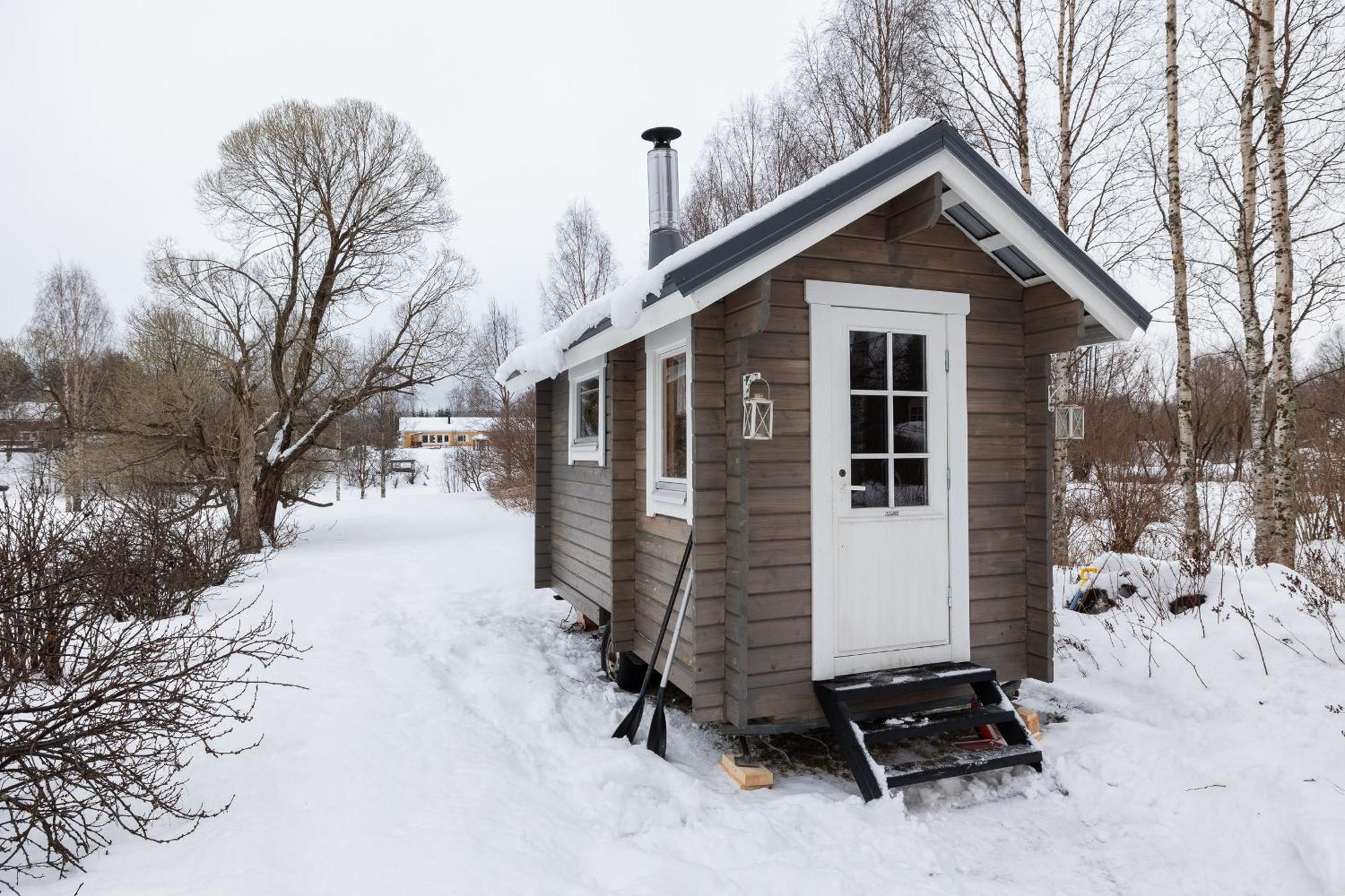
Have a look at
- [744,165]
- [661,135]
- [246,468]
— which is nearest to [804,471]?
[661,135]

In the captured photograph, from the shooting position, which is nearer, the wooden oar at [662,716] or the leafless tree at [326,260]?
the wooden oar at [662,716]

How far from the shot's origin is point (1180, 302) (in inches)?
304

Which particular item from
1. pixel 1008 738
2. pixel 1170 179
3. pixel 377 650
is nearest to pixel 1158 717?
pixel 1008 738

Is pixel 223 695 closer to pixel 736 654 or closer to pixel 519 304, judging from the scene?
pixel 736 654

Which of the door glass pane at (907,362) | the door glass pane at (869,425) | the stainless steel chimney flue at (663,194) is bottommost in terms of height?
the door glass pane at (869,425)

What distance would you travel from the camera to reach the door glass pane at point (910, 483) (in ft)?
13.0

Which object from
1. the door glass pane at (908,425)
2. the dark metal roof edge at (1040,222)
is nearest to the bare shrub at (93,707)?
the door glass pane at (908,425)

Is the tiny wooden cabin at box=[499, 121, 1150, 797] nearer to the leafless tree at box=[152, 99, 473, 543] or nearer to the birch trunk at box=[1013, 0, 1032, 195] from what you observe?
the birch trunk at box=[1013, 0, 1032, 195]

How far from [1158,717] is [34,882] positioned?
5084 millimetres

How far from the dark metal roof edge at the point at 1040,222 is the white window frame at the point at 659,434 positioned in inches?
63.6

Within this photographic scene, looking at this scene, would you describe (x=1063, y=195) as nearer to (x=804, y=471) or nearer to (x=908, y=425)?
(x=908, y=425)

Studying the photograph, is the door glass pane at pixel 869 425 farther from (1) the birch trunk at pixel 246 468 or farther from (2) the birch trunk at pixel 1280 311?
(1) the birch trunk at pixel 246 468

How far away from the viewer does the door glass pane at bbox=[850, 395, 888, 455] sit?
388cm

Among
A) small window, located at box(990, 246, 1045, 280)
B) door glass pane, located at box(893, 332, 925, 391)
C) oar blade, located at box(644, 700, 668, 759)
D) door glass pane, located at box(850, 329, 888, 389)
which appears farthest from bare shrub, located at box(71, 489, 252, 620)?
small window, located at box(990, 246, 1045, 280)
